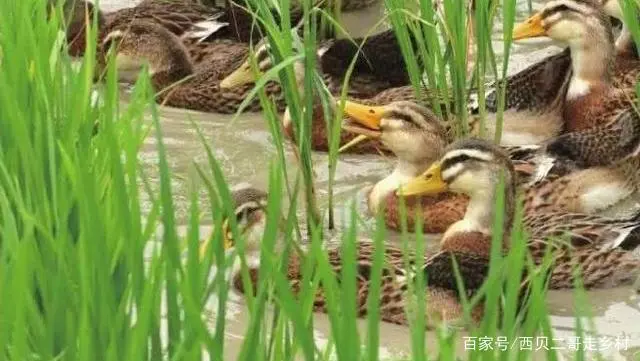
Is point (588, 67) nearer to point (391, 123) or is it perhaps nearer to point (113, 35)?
point (391, 123)

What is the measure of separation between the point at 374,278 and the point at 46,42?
5.52 feet

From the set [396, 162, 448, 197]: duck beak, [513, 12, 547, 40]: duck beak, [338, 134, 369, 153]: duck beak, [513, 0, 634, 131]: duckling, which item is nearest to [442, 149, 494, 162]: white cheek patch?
[396, 162, 448, 197]: duck beak

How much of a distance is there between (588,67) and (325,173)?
987mm

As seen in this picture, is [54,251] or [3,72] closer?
[54,251]

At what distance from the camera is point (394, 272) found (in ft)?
11.7

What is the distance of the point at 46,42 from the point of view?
3.67 meters

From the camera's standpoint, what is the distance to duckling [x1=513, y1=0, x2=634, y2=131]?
5.11m

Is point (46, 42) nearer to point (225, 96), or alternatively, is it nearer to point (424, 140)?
point (424, 140)

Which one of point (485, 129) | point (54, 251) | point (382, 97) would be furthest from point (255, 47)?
point (54, 251)

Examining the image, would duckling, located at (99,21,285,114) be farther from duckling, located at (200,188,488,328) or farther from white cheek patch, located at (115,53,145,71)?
duckling, located at (200,188,488,328)

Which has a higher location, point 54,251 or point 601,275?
point 54,251

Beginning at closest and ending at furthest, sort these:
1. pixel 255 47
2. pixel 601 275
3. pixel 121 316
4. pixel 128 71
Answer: pixel 121 316, pixel 601 275, pixel 255 47, pixel 128 71

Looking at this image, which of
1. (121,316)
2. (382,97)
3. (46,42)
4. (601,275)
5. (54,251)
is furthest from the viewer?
(382,97)

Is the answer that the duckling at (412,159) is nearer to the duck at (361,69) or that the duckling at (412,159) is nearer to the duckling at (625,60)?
the duck at (361,69)
